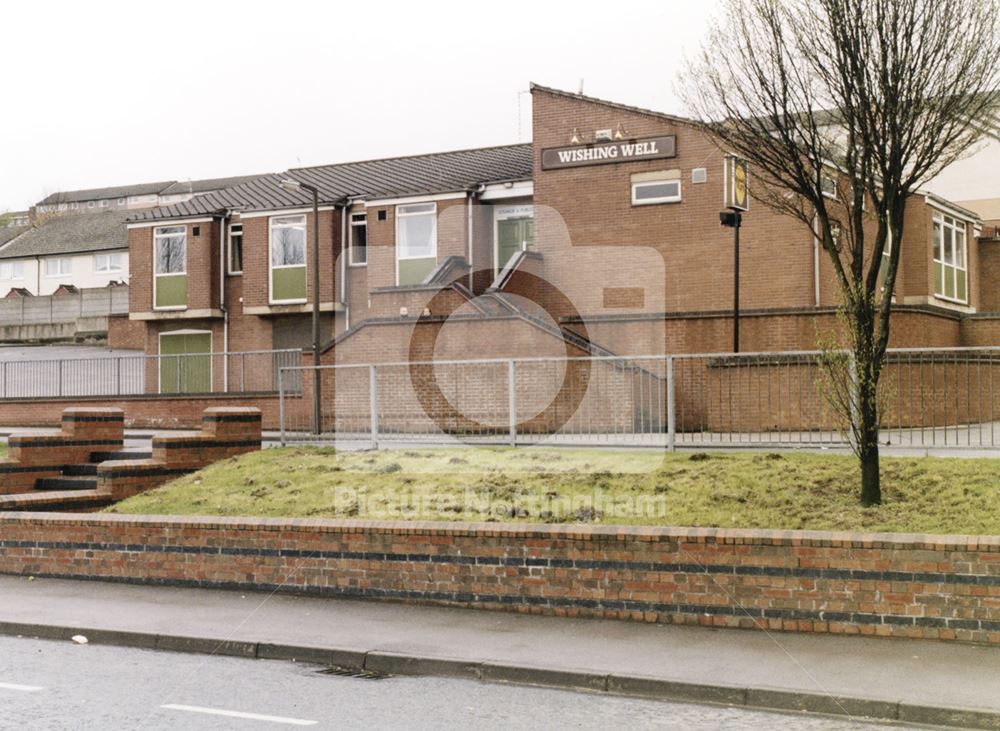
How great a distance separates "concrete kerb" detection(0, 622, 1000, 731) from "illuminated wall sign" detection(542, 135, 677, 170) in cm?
2002

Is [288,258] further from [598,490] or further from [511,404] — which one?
[598,490]

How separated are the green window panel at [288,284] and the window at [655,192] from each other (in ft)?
38.8

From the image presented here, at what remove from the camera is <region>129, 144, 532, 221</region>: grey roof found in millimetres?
33156

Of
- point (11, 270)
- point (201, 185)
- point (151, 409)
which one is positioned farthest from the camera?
point (201, 185)

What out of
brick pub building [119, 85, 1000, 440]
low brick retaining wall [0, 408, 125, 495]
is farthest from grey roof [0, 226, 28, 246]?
low brick retaining wall [0, 408, 125, 495]

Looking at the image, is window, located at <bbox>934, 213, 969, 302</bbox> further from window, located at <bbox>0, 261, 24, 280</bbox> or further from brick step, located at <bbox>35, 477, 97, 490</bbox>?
window, located at <bbox>0, 261, 24, 280</bbox>

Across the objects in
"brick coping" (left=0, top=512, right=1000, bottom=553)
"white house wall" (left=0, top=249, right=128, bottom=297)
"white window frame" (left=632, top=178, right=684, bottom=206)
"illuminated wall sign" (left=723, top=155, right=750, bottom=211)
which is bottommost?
"brick coping" (left=0, top=512, right=1000, bottom=553)

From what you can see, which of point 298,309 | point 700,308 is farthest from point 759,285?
point 298,309

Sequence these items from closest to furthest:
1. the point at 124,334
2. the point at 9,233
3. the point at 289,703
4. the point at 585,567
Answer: the point at 289,703 < the point at 585,567 < the point at 124,334 < the point at 9,233

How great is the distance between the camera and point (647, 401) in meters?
15.3

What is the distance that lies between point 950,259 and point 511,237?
12.7 m

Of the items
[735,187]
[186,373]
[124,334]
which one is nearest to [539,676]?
[735,187]

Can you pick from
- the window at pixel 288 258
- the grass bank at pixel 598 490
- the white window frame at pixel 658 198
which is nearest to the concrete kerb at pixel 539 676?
the grass bank at pixel 598 490

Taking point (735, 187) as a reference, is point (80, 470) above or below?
below
